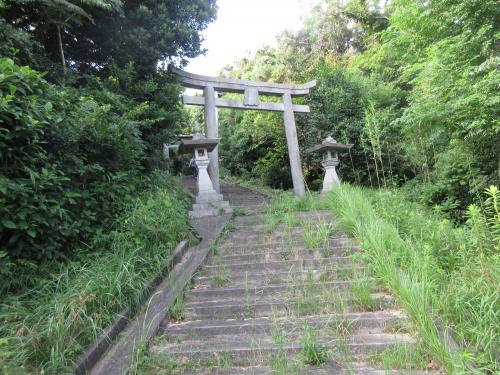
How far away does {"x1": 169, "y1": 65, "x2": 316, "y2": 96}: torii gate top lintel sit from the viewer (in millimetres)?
8305

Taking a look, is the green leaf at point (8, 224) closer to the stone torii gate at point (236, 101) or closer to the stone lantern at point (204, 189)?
the stone lantern at point (204, 189)

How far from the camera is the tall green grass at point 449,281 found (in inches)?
83.4

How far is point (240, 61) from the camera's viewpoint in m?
19.4

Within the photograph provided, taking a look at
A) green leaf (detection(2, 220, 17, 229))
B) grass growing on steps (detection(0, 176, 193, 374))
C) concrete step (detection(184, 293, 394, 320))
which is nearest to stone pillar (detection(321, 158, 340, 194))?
grass growing on steps (detection(0, 176, 193, 374))

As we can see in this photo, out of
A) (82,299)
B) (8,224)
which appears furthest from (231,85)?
(82,299)

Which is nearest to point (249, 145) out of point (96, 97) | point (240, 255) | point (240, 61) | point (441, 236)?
point (240, 61)

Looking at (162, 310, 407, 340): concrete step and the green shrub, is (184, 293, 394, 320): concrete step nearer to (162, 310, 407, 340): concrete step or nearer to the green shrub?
(162, 310, 407, 340): concrete step

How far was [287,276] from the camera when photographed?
3822 mm

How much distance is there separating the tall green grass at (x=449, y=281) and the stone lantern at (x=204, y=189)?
124 inches

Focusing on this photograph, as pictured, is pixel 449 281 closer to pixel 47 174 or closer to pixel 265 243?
pixel 265 243

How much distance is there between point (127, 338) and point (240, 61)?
18686mm

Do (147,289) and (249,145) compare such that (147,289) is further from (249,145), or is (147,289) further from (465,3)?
(249,145)

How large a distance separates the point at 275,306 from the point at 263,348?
0.66m

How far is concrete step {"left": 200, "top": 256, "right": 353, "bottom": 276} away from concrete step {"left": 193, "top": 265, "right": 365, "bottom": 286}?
0.08m
